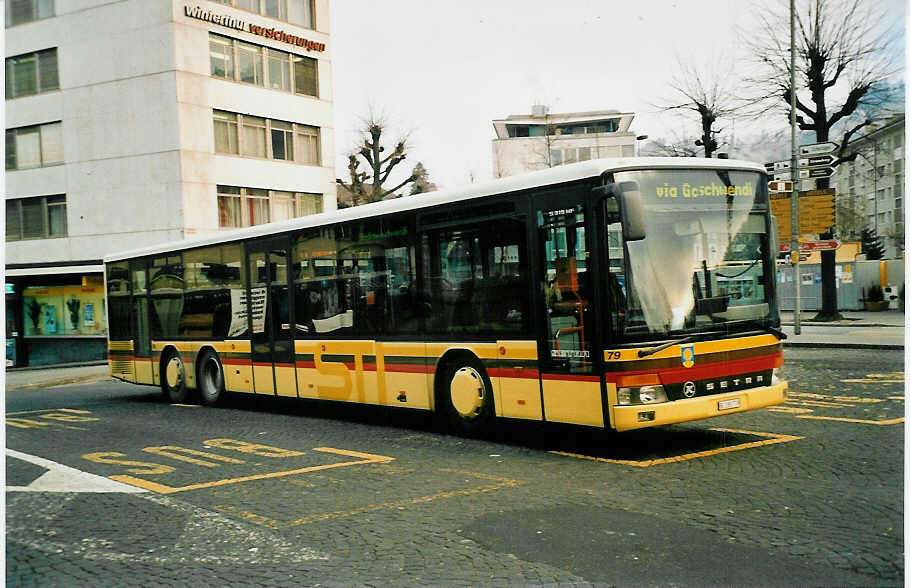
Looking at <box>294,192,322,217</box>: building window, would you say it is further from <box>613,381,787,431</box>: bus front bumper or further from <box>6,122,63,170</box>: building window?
<box>613,381,787,431</box>: bus front bumper

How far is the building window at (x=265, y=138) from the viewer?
3575 centimetres

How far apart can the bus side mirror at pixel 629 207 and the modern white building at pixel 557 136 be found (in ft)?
75.6

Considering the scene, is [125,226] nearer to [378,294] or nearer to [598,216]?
[378,294]

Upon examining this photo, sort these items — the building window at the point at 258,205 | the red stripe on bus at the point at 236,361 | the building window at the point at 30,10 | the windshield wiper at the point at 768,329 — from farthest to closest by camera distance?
the building window at the point at 258,205 < the building window at the point at 30,10 < the red stripe on bus at the point at 236,361 < the windshield wiper at the point at 768,329

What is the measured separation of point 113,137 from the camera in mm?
33719

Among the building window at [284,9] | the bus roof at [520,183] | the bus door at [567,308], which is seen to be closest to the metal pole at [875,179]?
the bus roof at [520,183]

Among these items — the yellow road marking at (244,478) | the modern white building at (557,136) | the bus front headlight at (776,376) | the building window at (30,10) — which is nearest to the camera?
the yellow road marking at (244,478)

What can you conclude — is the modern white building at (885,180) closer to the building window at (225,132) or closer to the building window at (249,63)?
the building window at (225,132)

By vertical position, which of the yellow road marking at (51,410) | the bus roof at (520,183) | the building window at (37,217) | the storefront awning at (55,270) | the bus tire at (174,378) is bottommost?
the yellow road marking at (51,410)

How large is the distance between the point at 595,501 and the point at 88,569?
146 inches

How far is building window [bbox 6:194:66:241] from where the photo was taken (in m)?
34.0

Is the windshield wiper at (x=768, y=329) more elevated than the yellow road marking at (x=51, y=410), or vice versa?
the windshield wiper at (x=768, y=329)

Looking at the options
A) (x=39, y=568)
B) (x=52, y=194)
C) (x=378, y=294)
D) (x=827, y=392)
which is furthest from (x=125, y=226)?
(x=39, y=568)

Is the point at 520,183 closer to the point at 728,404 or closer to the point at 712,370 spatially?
the point at 712,370
